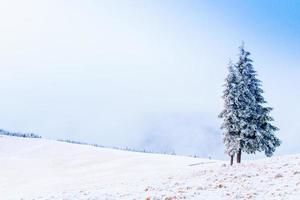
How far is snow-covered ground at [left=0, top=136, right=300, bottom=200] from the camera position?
2236 cm

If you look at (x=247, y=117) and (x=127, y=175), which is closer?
(x=247, y=117)

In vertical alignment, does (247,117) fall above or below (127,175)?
above

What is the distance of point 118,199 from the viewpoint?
930 inches

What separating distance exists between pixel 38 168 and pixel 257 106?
120 ft

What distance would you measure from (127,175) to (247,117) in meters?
15.9

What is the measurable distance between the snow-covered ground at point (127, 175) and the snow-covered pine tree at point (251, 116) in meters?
5.34

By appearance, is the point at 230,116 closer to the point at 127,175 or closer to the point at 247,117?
the point at 247,117

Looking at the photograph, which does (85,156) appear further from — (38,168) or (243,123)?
(243,123)

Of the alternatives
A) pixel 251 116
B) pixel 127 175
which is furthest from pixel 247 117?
pixel 127 175

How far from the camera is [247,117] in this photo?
44562mm

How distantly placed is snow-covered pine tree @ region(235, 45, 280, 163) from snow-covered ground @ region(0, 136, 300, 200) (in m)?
5.34

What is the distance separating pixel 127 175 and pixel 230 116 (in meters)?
14.5

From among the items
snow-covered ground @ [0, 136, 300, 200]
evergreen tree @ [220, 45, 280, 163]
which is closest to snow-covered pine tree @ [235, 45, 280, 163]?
evergreen tree @ [220, 45, 280, 163]

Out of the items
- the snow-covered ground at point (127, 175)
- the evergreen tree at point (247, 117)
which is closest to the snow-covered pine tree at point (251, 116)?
the evergreen tree at point (247, 117)
